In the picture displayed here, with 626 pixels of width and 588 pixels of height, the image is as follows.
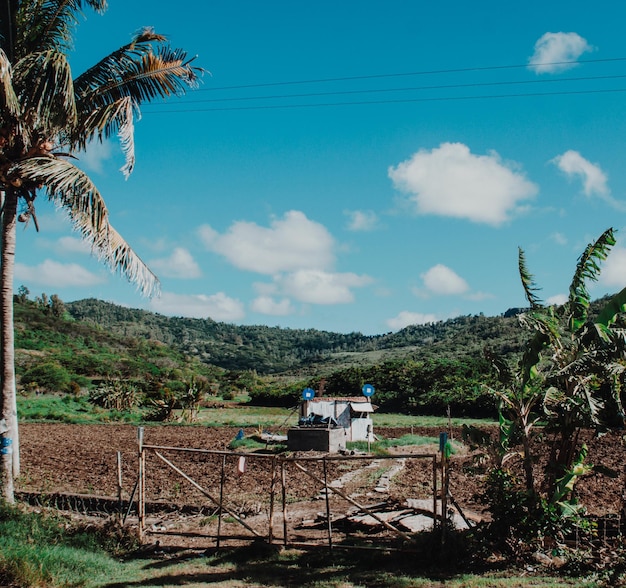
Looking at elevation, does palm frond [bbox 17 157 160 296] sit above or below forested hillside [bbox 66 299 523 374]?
below

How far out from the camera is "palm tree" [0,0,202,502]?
1077 centimetres

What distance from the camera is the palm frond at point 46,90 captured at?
1064cm

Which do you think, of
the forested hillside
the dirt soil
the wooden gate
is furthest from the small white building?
the forested hillside

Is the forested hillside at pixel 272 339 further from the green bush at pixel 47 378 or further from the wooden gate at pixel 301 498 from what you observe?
the wooden gate at pixel 301 498

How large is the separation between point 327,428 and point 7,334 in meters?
12.0

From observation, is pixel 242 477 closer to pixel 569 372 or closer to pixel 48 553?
pixel 48 553

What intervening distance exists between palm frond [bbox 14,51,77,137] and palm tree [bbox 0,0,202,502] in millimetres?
16

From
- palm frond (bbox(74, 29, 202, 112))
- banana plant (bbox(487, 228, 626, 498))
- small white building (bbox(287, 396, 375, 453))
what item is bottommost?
small white building (bbox(287, 396, 375, 453))

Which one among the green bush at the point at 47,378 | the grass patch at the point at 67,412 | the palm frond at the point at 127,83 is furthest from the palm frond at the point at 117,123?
the green bush at the point at 47,378

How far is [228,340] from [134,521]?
131866 millimetres

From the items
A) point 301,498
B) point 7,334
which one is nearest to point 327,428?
point 301,498

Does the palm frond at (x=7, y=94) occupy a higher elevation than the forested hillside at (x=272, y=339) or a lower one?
lower

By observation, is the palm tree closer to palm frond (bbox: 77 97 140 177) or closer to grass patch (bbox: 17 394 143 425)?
palm frond (bbox: 77 97 140 177)

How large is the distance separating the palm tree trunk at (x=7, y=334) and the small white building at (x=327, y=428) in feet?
36.2
